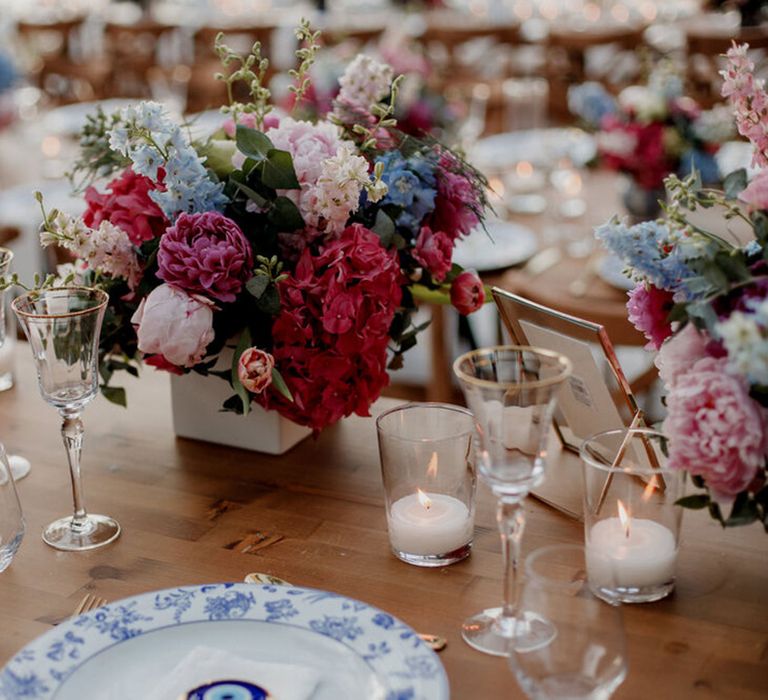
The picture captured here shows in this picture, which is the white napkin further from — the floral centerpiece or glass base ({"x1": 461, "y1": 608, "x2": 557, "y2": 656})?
the floral centerpiece

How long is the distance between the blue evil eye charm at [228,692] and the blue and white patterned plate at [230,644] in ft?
0.12

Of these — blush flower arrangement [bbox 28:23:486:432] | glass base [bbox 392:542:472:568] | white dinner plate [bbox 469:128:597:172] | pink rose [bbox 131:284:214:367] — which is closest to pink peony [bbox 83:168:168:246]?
blush flower arrangement [bbox 28:23:486:432]

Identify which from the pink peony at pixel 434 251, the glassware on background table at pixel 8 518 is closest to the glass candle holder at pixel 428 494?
the pink peony at pixel 434 251

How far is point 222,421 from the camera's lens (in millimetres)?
1325

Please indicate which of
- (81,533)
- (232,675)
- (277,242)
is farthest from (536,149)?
(232,675)

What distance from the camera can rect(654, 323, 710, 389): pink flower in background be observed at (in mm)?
897

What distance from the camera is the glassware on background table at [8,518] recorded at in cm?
103

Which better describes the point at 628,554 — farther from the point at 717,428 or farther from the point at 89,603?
the point at 89,603

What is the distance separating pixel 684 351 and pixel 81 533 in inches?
24.2

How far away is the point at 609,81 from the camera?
5449 millimetres

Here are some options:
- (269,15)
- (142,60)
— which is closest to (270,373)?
(142,60)

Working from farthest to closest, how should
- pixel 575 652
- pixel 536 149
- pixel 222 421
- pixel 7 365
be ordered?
1. pixel 536 149
2. pixel 7 365
3. pixel 222 421
4. pixel 575 652

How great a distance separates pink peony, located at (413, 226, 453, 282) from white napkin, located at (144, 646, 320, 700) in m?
0.53

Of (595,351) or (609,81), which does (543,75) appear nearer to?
(609,81)
